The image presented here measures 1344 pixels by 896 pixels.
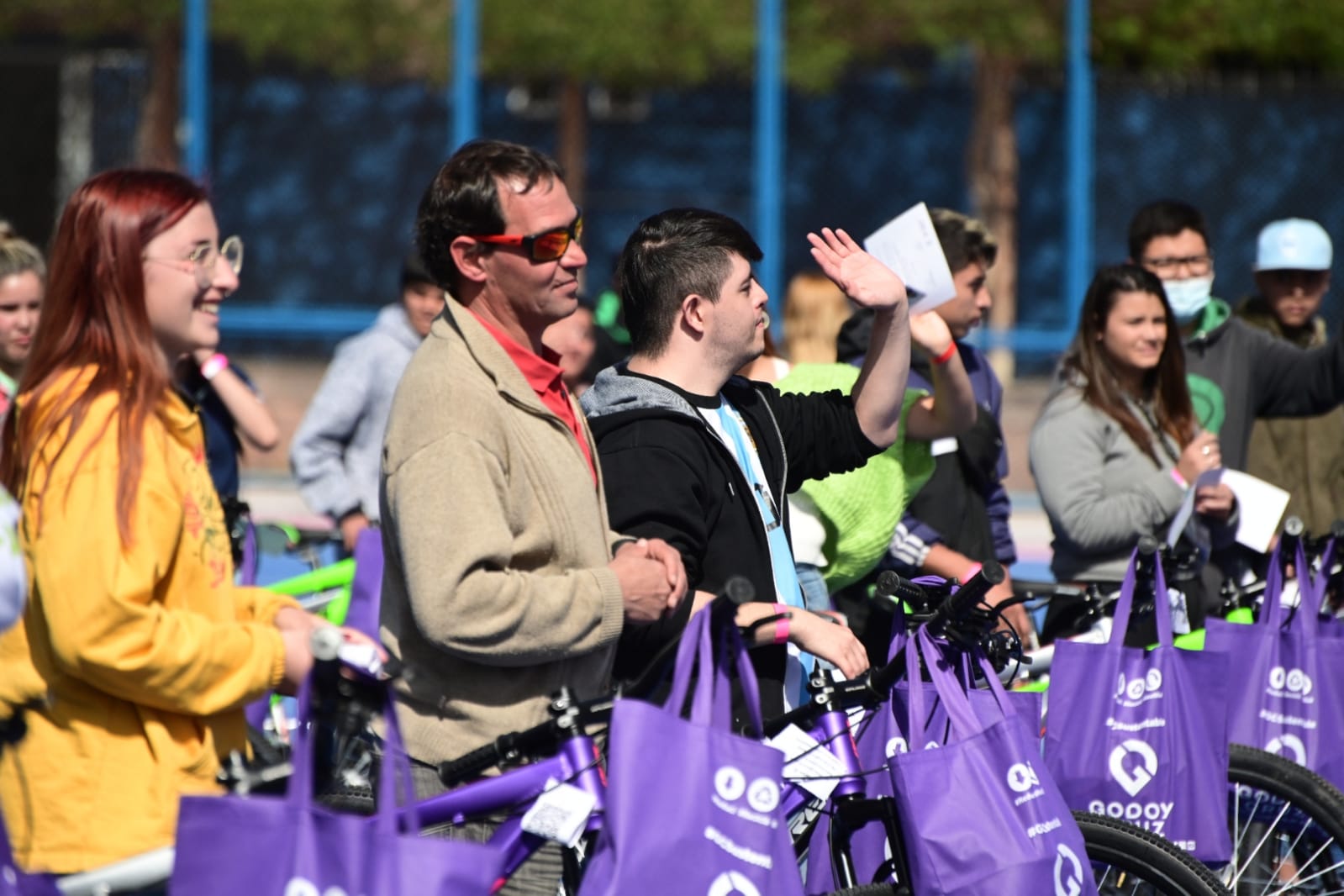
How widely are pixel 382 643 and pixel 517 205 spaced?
788 mm

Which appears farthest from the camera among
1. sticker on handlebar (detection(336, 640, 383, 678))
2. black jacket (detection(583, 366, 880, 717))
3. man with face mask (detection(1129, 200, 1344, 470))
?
man with face mask (detection(1129, 200, 1344, 470))

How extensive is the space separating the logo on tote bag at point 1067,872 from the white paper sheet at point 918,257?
1607mm

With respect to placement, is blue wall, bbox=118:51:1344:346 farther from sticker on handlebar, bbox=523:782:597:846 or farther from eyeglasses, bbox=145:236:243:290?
sticker on handlebar, bbox=523:782:597:846

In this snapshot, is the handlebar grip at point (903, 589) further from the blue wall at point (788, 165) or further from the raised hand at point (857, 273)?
the blue wall at point (788, 165)

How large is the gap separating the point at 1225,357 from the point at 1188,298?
0.97 feet

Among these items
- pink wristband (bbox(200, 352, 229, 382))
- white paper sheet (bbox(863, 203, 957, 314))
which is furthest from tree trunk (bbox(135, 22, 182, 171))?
white paper sheet (bbox(863, 203, 957, 314))

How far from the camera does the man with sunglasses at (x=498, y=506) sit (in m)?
2.83

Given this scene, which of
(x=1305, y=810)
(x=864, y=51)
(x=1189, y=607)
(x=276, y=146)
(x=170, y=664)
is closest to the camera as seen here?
(x=170, y=664)

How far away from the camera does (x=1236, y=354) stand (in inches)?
233

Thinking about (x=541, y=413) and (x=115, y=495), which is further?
(x=541, y=413)

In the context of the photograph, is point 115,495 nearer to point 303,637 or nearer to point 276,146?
point 303,637

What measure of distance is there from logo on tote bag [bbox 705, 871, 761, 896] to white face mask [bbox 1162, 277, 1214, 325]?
12.5 feet

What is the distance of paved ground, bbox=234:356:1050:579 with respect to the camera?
11.4 m

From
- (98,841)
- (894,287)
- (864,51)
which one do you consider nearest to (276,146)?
(864,51)
